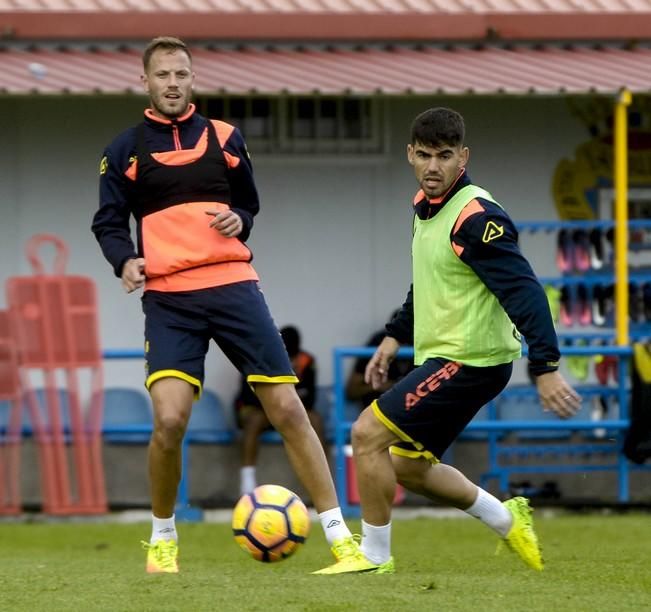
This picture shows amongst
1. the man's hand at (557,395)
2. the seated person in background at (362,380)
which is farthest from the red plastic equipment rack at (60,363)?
the man's hand at (557,395)

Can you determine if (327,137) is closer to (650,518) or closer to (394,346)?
Answer: (650,518)

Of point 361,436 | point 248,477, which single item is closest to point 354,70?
point 248,477

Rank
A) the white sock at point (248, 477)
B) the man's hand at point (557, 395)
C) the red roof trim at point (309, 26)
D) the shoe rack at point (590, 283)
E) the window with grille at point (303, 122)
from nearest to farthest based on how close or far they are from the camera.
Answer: the man's hand at point (557, 395), the red roof trim at point (309, 26), the white sock at point (248, 477), the shoe rack at point (590, 283), the window with grille at point (303, 122)

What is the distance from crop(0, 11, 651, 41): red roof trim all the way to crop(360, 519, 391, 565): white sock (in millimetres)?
6173

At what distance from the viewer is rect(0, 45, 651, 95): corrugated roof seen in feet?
38.1

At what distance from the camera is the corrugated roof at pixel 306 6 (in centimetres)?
1294

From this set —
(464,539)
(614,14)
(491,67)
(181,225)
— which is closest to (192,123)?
(181,225)

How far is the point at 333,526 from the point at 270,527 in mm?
299

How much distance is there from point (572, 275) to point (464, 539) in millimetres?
3236

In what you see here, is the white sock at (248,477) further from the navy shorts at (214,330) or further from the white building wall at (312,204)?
the navy shorts at (214,330)

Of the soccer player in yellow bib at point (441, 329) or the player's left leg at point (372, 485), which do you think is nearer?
the soccer player in yellow bib at point (441, 329)

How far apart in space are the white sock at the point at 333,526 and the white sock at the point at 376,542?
0.27 ft

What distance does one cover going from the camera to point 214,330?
6754 millimetres

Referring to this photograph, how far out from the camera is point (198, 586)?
20.1ft
